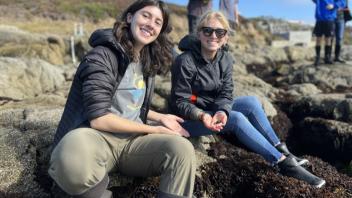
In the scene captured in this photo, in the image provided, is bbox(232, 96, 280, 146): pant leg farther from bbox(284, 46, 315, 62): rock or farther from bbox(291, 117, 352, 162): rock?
bbox(284, 46, 315, 62): rock

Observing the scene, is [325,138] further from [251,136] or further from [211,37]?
[211,37]

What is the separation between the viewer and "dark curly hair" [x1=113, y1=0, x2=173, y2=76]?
387 centimetres

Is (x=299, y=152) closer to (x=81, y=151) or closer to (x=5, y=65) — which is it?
(x=81, y=151)

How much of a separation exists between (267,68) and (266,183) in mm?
13877

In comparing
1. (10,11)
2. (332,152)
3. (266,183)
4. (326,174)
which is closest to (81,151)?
(266,183)

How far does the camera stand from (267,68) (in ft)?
58.3

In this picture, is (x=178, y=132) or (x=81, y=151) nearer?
(x=81, y=151)

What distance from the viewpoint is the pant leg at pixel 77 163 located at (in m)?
3.14

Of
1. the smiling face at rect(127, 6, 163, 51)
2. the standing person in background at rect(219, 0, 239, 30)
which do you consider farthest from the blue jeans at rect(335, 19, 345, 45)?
the smiling face at rect(127, 6, 163, 51)

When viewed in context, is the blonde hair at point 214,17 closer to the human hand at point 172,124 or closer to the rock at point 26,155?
the human hand at point 172,124

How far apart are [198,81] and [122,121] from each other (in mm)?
1674

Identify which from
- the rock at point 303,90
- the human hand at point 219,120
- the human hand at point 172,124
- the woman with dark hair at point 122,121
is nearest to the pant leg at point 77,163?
the woman with dark hair at point 122,121

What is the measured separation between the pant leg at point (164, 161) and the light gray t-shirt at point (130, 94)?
342 mm

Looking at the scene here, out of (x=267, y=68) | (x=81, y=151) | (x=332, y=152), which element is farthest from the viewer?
(x=267, y=68)
